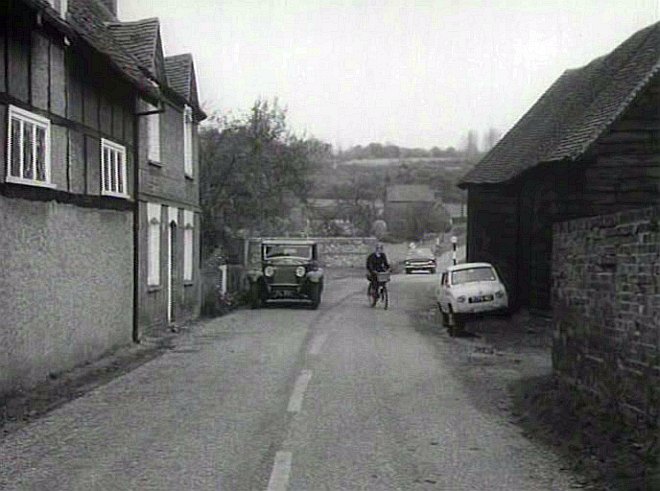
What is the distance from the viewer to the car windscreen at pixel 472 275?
24359 mm

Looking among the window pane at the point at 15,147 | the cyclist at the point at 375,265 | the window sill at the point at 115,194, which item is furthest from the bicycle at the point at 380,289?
the window pane at the point at 15,147

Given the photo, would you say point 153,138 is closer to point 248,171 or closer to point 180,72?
point 180,72

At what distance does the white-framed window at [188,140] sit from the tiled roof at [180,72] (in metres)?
0.53

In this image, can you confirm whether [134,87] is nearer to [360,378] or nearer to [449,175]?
[360,378]

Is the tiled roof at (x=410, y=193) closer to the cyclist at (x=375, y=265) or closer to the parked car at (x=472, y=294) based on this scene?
the cyclist at (x=375, y=265)

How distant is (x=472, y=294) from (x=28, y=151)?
1329cm

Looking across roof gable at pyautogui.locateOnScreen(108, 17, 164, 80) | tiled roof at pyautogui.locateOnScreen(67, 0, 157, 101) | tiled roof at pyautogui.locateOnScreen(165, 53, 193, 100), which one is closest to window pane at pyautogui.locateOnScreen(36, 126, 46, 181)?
tiled roof at pyautogui.locateOnScreen(67, 0, 157, 101)

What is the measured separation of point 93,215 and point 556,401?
27.7ft

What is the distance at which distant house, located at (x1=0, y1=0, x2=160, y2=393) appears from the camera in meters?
12.1

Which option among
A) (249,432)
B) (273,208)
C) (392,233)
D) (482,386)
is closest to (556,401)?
(482,386)

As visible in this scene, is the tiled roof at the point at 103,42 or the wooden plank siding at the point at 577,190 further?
the wooden plank siding at the point at 577,190

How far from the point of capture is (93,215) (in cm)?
1606

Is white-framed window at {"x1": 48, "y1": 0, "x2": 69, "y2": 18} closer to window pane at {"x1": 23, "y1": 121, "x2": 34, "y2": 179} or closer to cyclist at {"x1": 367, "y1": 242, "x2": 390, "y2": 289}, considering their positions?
window pane at {"x1": 23, "y1": 121, "x2": 34, "y2": 179}

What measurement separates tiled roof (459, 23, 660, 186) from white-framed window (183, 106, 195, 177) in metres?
8.65
